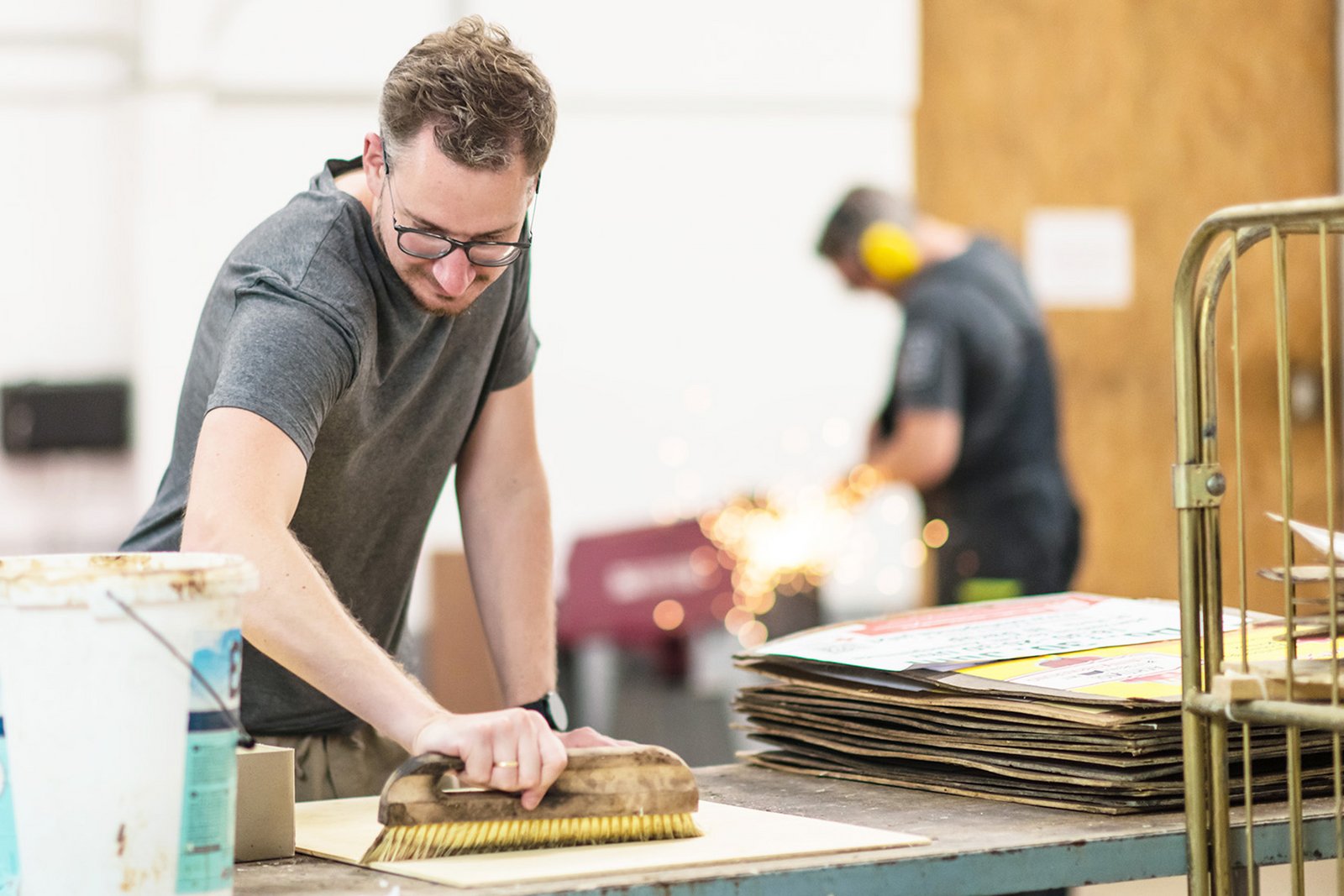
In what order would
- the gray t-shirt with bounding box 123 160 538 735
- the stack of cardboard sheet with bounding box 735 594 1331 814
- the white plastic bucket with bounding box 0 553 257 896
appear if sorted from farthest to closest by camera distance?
the gray t-shirt with bounding box 123 160 538 735 → the stack of cardboard sheet with bounding box 735 594 1331 814 → the white plastic bucket with bounding box 0 553 257 896

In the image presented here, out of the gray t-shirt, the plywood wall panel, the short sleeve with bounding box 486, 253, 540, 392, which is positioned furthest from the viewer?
the plywood wall panel

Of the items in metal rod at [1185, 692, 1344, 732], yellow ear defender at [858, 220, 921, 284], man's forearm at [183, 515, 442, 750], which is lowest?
metal rod at [1185, 692, 1344, 732]

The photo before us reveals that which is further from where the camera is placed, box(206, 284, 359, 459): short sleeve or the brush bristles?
box(206, 284, 359, 459): short sleeve

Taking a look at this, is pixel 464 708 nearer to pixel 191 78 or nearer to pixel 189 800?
pixel 191 78

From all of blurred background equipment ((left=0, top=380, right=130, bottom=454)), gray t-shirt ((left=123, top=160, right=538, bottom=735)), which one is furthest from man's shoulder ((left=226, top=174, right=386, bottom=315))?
blurred background equipment ((left=0, top=380, right=130, bottom=454))

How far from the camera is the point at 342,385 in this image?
4.35ft

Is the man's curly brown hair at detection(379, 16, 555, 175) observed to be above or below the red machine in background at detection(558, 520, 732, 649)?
above

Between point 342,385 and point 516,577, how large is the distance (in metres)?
0.39

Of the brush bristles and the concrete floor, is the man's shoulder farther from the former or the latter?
the concrete floor

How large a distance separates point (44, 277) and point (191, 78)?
599 millimetres

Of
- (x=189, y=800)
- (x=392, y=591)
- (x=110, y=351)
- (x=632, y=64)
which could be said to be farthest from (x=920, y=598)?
(x=189, y=800)

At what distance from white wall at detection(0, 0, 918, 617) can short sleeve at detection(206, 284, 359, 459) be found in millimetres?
2528

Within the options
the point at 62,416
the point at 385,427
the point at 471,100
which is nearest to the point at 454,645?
the point at 62,416

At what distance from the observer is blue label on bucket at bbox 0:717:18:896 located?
0.90 m
